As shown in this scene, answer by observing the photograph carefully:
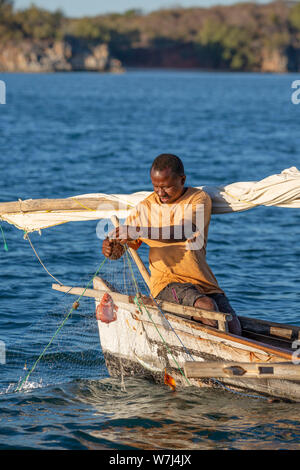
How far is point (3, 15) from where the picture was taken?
4456 inches

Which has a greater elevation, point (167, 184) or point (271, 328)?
Answer: point (167, 184)

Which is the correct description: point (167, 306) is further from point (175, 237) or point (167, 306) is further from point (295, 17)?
point (295, 17)

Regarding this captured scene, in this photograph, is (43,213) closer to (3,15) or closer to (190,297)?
(190,297)

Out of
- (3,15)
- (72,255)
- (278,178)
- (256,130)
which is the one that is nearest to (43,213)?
(278,178)

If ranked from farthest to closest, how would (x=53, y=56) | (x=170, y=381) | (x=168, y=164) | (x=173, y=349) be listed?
(x=53, y=56) → (x=170, y=381) → (x=173, y=349) → (x=168, y=164)

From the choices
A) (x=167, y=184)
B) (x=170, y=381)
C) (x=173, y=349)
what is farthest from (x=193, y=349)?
(x=167, y=184)

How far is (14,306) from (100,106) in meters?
35.2

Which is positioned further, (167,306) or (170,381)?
(170,381)

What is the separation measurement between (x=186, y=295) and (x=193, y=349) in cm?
44

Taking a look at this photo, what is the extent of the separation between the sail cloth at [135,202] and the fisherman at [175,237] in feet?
1.04

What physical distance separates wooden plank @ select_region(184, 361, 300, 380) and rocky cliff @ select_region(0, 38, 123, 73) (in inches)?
4236

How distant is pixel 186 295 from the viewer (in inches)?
242

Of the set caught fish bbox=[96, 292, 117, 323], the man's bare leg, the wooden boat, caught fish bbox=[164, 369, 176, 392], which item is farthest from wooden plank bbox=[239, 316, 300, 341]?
caught fish bbox=[96, 292, 117, 323]

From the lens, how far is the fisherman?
19.8 feet
